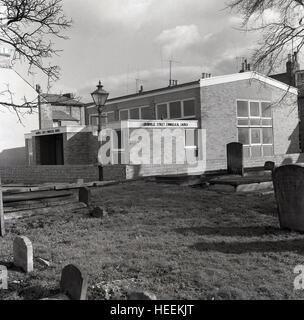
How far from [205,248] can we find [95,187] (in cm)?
888

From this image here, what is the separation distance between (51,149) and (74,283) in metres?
29.4

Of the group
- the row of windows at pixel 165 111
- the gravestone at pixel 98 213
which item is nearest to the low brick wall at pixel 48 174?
the row of windows at pixel 165 111

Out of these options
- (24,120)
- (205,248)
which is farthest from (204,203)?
(24,120)

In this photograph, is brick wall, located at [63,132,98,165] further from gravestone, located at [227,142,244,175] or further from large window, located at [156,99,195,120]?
gravestone, located at [227,142,244,175]

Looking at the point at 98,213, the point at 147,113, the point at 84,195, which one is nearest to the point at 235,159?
the point at 84,195

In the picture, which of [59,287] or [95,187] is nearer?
[59,287]

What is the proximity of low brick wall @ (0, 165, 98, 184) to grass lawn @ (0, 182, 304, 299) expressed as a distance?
392 inches

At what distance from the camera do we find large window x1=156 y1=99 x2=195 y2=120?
1198 inches

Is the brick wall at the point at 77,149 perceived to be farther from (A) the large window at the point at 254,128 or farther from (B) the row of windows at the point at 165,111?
(A) the large window at the point at 254,128

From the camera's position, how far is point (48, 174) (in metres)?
24.8

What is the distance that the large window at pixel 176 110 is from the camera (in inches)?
1198

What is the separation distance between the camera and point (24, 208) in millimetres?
10312
